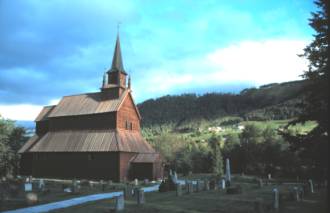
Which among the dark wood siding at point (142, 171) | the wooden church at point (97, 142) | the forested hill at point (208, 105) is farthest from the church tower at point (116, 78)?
the forested hill at point (208, 105)

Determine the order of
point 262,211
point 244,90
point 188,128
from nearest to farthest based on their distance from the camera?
1. point 262,211
2. point 188,128
3. point 244,90

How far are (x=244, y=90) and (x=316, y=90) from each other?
179 metres

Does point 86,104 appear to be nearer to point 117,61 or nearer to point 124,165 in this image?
point 117,61

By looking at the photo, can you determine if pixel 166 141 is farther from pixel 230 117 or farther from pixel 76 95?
pixel 230 117

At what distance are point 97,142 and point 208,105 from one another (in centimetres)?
13307

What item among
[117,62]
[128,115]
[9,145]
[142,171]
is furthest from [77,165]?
[117,62]

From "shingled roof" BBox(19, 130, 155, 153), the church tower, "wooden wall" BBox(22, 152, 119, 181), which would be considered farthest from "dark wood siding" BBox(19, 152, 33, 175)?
the church tower

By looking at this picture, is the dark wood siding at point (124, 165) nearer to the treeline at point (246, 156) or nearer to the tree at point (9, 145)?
the treeline at point (246, 156)

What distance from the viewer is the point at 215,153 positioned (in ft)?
171

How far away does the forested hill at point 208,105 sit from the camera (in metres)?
155

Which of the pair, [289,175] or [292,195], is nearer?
[292,195]

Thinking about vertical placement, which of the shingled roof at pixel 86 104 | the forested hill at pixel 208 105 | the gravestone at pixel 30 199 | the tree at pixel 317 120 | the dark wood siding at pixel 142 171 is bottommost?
the gravestone at pixel 30 199

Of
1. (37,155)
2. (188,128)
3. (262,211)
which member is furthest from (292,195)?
(188,128)

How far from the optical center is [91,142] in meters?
43.1
